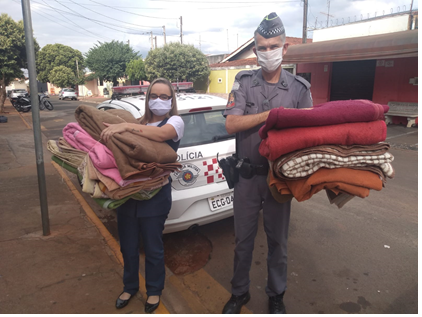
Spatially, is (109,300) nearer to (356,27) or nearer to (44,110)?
(356,27)

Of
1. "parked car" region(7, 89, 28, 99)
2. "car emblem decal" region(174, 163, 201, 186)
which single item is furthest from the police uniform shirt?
"parked car" region(7, 89, 28, 99)

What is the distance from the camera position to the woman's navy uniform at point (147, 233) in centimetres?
236

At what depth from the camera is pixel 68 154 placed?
8.78 feet

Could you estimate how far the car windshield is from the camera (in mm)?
3428

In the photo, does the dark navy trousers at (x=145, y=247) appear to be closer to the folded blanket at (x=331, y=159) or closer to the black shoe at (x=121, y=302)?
Answer: the black shoe at (x=121, y=302)

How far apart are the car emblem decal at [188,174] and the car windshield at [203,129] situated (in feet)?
0.81

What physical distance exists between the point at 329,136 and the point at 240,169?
761 millimetres

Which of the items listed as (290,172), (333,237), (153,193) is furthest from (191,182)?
(333,237)

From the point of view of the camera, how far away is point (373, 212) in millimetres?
Result: 4430

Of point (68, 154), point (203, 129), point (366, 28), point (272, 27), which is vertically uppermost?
point (366, 28)

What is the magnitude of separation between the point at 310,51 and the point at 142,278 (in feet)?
43.8

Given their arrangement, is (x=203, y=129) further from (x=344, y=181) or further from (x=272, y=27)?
(x=344, y=181)

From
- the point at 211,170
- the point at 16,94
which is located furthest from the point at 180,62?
the point at 211,170

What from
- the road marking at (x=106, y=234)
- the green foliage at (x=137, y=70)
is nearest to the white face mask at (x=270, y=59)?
the road marking at (x=106, y=234)
